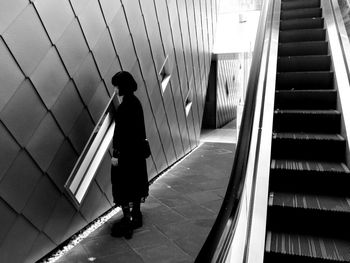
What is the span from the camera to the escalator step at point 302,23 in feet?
17.0

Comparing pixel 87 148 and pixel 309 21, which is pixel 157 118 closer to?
pixel 87 148

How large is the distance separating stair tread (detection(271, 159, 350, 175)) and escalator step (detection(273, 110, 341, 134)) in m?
0.45

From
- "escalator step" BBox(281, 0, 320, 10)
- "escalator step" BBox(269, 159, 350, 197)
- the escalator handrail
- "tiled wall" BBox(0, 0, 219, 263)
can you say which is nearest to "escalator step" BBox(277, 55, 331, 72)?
the escalator handrail

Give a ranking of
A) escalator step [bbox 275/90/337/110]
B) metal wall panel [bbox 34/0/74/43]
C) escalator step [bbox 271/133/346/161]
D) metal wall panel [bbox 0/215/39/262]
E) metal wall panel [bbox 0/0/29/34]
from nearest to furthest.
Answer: metal wall panel [bbox 0/0/29/34]
metal wall panel [bbox 0/215/39/262]
metal wall panel [bbox 34/0/74/43]
escalator step [bbox 271/133/346/161]
escalator step [bbox 275/90/337/110]

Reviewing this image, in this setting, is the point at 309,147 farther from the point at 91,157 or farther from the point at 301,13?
the point at 301,13

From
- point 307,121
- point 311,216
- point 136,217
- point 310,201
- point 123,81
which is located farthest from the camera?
point 136,217

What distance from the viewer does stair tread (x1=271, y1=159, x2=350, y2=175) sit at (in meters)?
2.82

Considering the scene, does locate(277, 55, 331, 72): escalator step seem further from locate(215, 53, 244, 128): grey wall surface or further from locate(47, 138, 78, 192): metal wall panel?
locate(215, 53, 244, 128): grey wall surface

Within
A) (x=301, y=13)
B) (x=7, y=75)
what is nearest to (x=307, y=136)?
(x=7, y=75)

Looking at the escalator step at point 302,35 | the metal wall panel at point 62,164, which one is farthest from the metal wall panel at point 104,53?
the escalator step at point 302,35

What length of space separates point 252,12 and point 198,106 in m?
3.55

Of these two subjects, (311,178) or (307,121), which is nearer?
(311,178)

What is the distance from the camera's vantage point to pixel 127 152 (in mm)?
3240

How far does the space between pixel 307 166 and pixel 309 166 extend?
19 mm
